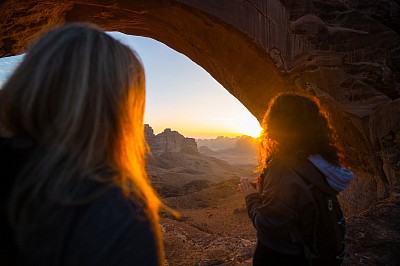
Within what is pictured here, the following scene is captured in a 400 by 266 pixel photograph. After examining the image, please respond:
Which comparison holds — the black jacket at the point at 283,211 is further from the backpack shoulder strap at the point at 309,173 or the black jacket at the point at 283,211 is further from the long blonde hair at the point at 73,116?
the long blonde hair at the point at 73,116

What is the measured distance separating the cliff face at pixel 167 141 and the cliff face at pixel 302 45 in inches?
1876

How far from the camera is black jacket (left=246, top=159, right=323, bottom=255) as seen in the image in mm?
1905

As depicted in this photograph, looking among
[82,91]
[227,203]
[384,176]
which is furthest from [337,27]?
[82,91]

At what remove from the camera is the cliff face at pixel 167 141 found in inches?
2261

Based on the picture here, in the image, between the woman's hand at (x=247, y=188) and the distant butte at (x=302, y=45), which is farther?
the distant butte at (x=302, y=45)

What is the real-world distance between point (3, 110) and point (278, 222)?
5.75ft

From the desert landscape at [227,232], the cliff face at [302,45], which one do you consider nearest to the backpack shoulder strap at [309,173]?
the desert landscape at [227,232]

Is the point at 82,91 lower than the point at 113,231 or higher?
higher

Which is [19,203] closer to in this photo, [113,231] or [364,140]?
[113,231]

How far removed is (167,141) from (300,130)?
57.6m

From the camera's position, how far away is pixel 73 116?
2.81 ft

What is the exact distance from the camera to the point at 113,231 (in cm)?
78

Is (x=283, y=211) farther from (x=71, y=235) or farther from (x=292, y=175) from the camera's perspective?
(x=71, y=235)

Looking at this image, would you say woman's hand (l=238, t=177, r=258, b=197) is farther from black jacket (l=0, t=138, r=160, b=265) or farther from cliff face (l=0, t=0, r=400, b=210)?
cliff face (l=0, t=0, r=400, b=210)
